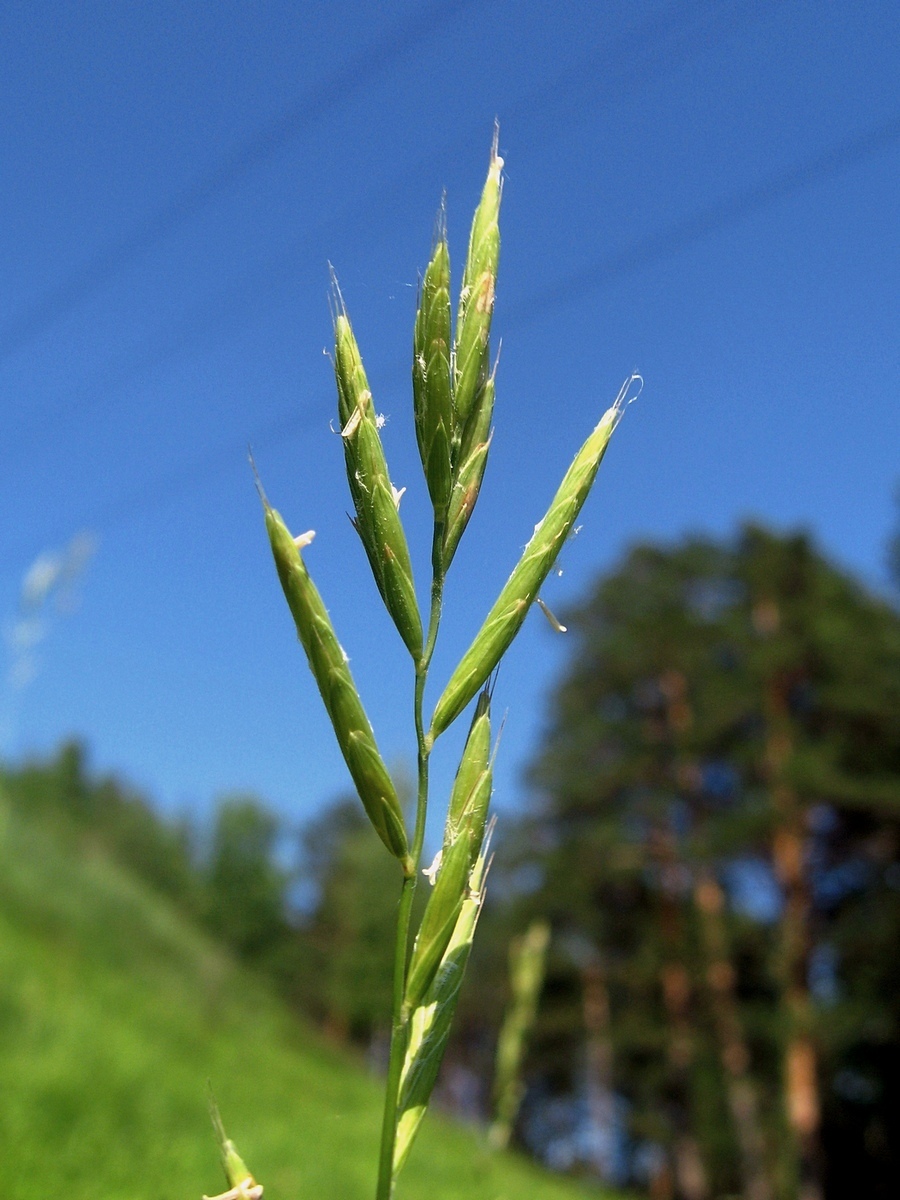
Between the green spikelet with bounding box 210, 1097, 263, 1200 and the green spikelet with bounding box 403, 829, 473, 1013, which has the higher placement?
the green spikelet with bounding box 403, 829, 473, 1013

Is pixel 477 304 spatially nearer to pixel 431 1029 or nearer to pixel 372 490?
pixel 372 490

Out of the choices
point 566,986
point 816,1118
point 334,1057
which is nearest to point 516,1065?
point 334,1057

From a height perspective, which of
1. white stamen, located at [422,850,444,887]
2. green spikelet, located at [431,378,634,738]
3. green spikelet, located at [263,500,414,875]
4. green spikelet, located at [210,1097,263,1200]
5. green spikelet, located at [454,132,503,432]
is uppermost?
green spikelet, located at [454,132,503,432]

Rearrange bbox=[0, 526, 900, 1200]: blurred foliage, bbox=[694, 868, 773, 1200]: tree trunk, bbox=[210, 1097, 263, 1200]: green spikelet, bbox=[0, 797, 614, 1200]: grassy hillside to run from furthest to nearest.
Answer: bbox=[694, 868, 773, 1200]: tree trunk
bbox=[0, 526, 900, 1200]: blurred foliage
bbox=[0, 797, 614, 1200]: grassy hillside
bbox=[210, 1097, 263, 1200]: green spikelet

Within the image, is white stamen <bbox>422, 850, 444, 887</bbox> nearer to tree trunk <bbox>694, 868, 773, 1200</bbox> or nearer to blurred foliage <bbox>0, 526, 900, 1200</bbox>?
blurred foliage <bbox>0, 526, 900, 1200</bbox>

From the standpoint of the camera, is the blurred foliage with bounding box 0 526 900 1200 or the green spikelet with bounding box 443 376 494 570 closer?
the green spikelet with bounding box 443 376 494 570

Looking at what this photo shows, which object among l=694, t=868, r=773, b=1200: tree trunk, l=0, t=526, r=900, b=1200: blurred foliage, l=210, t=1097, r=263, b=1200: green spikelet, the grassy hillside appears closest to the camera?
l=210, t=1097, r=263, b=1200: green spikelet

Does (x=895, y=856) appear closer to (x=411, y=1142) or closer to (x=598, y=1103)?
(x=598, y=1103)

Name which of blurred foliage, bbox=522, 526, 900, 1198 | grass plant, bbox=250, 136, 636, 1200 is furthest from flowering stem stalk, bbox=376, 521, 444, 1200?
blurred foliage, bbox=522, 526, 900, 1198

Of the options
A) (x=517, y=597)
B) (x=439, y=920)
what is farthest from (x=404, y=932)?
(x=517, y=597)
